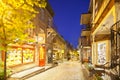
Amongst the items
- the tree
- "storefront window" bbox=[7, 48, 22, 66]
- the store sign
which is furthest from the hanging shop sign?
the tree

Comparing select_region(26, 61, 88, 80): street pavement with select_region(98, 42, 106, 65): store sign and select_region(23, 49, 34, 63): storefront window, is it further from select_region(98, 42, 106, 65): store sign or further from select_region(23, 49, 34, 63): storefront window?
select_region(23, 49, 34, 63): storefront window

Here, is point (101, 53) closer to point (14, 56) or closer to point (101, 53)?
point (101, 53)

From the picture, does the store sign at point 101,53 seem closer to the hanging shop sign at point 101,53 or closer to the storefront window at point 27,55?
the hanging shop sign at point 101,53

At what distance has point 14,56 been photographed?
771 inches

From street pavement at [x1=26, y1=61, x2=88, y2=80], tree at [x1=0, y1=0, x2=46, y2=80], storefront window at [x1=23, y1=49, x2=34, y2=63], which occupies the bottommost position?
street pavement at [x1=26, y1=61, x2=88, y2=80]

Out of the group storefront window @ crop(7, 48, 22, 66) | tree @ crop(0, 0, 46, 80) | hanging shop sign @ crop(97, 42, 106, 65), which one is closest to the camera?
tree @ crop(0, 0, 46, 80)

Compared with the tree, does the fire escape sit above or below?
below

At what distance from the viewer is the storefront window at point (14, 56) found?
60.0 feet

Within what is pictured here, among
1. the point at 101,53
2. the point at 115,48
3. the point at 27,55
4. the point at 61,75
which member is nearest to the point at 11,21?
the point at 115,48

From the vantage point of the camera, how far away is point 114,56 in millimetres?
8781

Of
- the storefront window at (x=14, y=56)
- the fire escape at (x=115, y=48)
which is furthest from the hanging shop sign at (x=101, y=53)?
the fire escape at (x=115, y=48)

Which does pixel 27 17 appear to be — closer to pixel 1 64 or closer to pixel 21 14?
pixel 21 14

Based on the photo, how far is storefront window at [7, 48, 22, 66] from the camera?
18.3 metres

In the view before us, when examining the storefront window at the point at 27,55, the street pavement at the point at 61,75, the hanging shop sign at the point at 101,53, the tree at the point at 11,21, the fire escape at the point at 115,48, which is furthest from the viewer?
the storefront window at the point at 27,55
